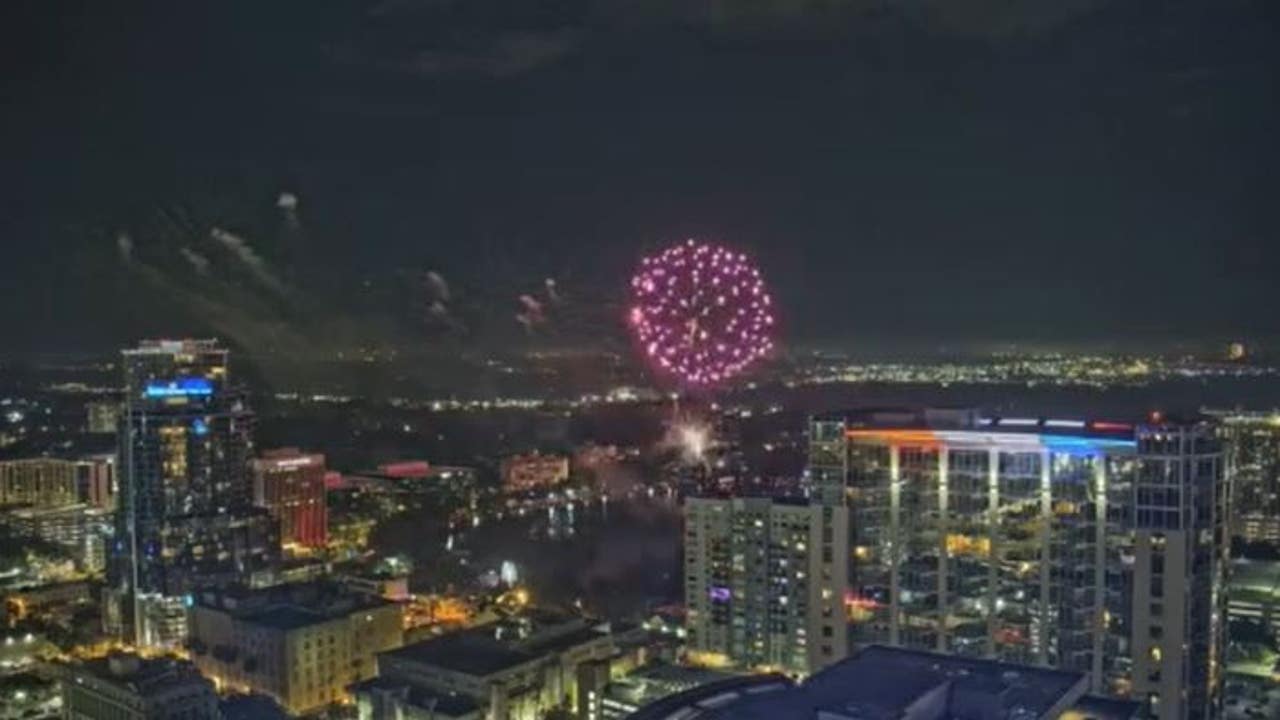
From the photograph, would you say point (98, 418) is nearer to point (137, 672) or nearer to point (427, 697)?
point (137, 672)

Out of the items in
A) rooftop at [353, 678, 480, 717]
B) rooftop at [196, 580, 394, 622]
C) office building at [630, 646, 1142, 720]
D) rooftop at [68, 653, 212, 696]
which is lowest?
rooftop at [353, 678, 480, 717]

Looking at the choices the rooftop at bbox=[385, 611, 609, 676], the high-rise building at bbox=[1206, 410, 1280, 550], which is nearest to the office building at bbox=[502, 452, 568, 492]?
the rooftop at bbox=[385, 611, 609, 676]

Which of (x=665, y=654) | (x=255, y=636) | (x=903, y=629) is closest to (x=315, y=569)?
(x=255, y=636)

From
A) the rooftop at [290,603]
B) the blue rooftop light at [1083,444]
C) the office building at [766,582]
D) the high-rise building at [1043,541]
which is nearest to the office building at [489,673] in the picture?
the office building at [766,582]

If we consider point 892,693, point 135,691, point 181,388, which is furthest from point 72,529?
point 892,693

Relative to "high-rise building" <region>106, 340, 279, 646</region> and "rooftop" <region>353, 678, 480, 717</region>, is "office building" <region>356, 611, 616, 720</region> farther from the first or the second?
"high-rise building" <region>106, 340, 279, 646</region>

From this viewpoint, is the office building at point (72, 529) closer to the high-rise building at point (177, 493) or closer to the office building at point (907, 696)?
the high-rise building at point (177, 493)
